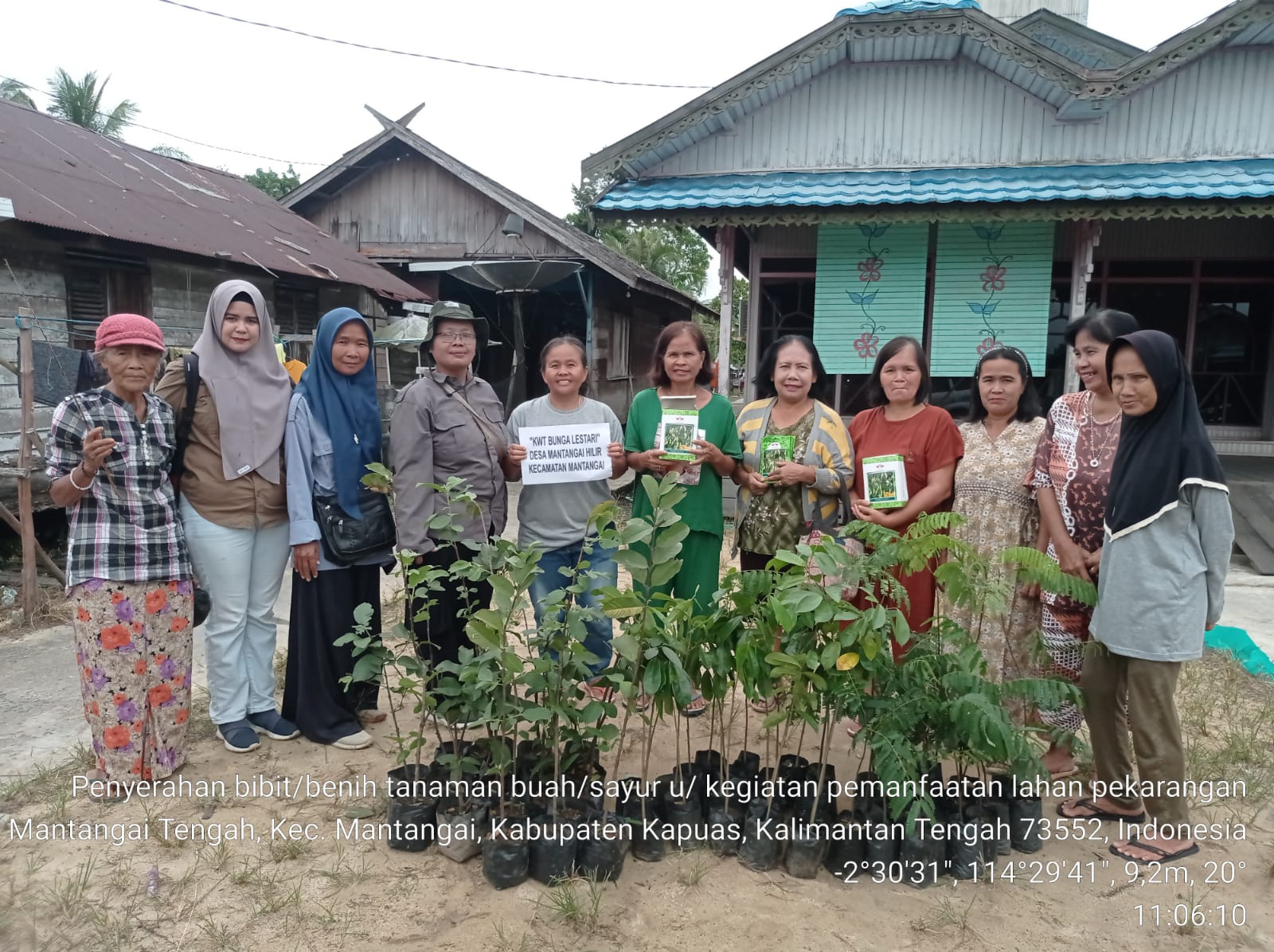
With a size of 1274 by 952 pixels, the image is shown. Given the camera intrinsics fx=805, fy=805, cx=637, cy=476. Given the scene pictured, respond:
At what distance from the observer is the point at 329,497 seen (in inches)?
128

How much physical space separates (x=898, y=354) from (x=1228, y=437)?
24.5ft

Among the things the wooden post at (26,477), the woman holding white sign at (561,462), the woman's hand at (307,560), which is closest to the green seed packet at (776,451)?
the woman holding white sign at (561,462)

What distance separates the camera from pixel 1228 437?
860cm

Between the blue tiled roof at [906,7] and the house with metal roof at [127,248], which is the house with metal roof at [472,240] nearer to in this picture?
the house with metal roof at [127,248]

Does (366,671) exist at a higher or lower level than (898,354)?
lower

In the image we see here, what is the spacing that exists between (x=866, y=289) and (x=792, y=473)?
5046mm

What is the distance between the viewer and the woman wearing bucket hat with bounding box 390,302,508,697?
3.17 metres

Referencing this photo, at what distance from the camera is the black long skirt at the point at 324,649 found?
3.32 metres

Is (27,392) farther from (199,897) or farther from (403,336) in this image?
(403,336)

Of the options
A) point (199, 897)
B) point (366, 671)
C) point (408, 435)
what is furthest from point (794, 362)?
point (199, 897)

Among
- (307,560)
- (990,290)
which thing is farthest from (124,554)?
(990,290)

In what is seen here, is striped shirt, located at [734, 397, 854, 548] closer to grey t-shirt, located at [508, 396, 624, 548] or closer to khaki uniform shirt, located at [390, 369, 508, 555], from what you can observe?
grey t-shirt, located at [508, 396, 624, 548]

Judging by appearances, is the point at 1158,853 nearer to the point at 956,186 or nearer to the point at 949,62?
the point at 956,186
